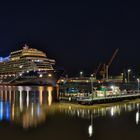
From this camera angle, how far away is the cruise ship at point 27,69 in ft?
267

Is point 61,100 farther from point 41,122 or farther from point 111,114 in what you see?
point 41,122

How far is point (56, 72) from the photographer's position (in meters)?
83.1

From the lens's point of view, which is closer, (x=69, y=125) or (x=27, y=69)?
(x=69, y=125)

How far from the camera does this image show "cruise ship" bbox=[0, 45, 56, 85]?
3209 inches

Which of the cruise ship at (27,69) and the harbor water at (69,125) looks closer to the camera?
the harbor water at (69,125)

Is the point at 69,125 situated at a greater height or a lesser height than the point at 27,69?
lesser

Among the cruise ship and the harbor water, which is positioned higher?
the cruise ship

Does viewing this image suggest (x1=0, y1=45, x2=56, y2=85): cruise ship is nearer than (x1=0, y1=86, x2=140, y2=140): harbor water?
No

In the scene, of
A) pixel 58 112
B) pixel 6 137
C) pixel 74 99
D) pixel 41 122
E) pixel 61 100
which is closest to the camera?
pixel 6 137

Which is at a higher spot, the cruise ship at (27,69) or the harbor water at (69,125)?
the cruise ship at (27,69)

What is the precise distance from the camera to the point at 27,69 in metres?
83.8

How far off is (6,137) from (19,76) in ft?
223

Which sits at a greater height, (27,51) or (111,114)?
(27,51)

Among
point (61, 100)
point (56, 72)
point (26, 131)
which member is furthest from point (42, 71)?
point (26, 131)
